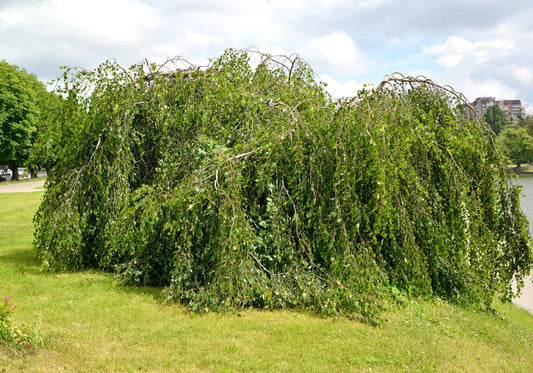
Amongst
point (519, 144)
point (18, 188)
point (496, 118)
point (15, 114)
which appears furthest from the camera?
point (496, 118)

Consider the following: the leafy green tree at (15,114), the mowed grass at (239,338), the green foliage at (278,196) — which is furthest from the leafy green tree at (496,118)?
the mowed grass at (239,338)

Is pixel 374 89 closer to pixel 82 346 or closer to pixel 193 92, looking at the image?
pixel 193 92

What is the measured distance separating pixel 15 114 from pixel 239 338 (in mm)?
26131

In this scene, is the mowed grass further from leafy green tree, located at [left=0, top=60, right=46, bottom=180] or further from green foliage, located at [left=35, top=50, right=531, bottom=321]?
leafy green tree, located at [left=0, top=60, right=46, bottom=180]

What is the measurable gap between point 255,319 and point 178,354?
927mm

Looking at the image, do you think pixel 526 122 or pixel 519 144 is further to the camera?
pixel 526 122

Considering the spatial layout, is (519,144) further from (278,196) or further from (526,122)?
(278,196)

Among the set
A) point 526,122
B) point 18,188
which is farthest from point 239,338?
point 526,122

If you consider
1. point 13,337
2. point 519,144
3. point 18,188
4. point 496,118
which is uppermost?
point 496,118

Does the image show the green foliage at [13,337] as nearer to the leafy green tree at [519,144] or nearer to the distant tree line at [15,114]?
the distant tree line at [15,114]

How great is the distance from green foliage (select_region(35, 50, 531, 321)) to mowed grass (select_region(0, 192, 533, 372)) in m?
0.25

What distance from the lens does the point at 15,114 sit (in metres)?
25.4

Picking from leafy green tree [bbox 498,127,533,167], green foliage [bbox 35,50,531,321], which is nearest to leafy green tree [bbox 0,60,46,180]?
green foliage [bbox 35,50,531,321]

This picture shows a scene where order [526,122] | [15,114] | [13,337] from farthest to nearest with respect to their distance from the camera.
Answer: [526,122]
[15,114]
[13,337]
